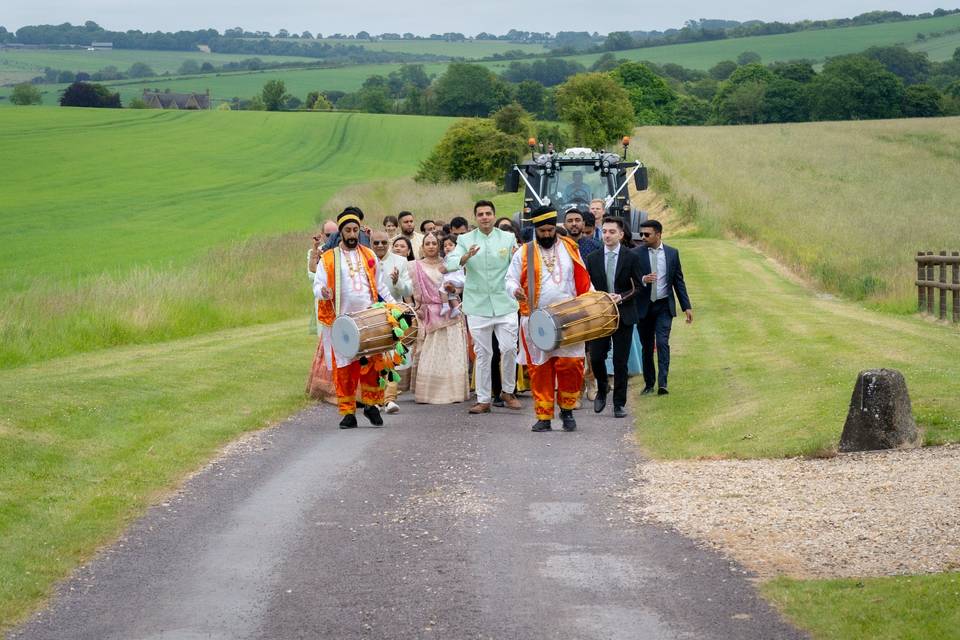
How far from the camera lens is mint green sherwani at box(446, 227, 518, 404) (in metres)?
14.4

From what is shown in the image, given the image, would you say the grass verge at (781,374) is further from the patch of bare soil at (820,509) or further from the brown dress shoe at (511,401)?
the brown dress shoe at (511,401)

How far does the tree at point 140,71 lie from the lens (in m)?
180

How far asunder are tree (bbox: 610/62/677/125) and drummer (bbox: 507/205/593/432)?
384 ft

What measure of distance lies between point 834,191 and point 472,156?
27.5m

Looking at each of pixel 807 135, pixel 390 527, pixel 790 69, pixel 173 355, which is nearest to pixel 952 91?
pixel 790 69

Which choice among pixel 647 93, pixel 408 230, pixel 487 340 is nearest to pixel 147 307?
pixel 408 230

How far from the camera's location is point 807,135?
83812 millimetres

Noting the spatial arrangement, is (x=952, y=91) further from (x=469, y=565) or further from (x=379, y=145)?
(x=469, y=565)

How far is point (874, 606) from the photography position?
6949 millimetres

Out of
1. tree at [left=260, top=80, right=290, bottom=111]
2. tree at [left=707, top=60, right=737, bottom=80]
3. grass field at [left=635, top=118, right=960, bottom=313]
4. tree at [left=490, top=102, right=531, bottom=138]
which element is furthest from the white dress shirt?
tree at [left=707, top=60, right=737, bottom=80]

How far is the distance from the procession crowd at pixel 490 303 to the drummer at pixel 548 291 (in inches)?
0.5

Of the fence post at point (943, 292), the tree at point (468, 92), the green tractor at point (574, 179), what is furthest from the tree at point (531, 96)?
the fence post at point (943, 292)

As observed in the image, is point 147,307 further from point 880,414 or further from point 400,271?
point 880,414

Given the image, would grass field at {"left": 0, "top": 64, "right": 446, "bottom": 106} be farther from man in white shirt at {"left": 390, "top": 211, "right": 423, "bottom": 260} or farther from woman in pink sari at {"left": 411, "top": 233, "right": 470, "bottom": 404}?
woman in pink sari at {"left": 411, "top": 233, "right": 470, "bottom": 404}
